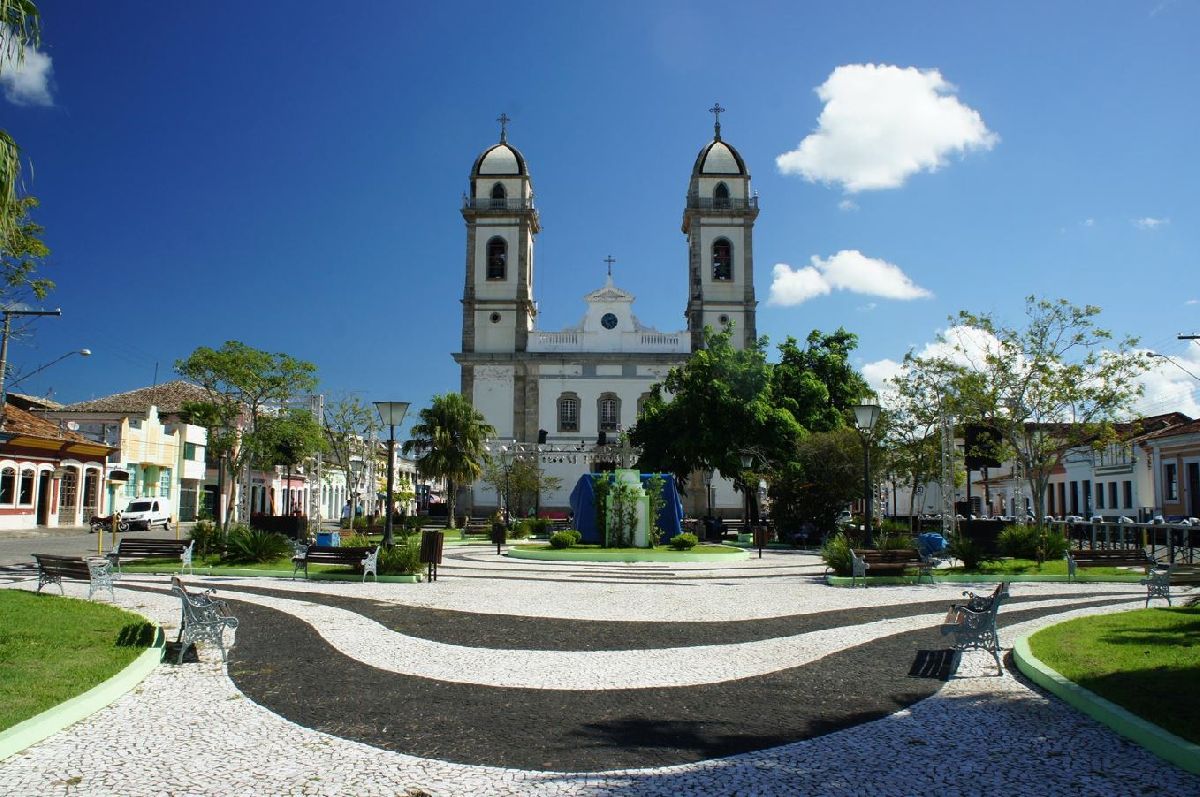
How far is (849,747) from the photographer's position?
5.49m

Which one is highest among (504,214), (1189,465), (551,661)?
(504,214)

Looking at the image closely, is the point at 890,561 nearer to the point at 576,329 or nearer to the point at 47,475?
the point at 47,475

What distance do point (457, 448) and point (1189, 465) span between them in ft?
97.2

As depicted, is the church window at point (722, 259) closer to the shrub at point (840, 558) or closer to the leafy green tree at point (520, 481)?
the leafy green tree at point (520, 481)

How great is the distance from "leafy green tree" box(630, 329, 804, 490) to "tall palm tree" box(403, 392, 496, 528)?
26.4ft

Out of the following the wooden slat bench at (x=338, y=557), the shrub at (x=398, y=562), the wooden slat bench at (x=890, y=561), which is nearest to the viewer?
the wooden slat bench at (x=890, y=561)

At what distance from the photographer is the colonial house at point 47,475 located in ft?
109

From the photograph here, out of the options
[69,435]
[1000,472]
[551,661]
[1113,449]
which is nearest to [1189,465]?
[1113,449]

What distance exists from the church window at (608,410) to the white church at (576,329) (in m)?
0.06

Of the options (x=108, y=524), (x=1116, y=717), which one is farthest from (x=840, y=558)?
(x=108, y=524)

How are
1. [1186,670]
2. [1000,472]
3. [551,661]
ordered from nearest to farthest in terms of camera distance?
1. [1186,670]
2. [551,661]
3. [1000,472]

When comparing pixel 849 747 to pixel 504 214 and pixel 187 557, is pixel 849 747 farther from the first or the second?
pixel 504 214

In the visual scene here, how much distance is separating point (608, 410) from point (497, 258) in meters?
11.2

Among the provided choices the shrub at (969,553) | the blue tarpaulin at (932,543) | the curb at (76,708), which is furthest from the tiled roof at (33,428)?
the shrub at (969,553)
